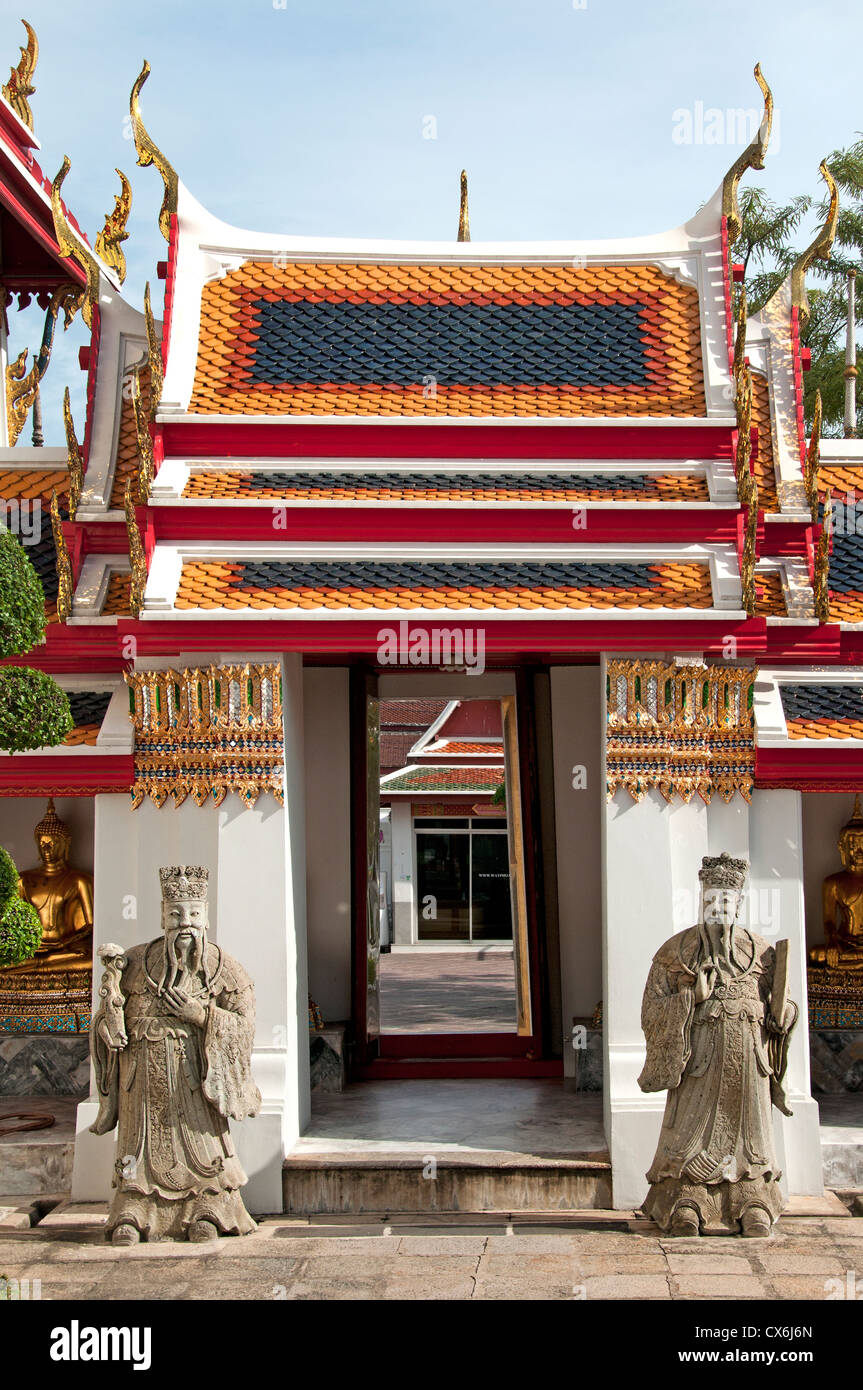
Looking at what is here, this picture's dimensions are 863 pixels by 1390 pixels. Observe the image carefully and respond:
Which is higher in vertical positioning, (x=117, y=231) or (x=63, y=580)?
(x=117, y=231)

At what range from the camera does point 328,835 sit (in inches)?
441

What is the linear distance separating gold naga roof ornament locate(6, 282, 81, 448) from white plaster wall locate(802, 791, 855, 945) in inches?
341

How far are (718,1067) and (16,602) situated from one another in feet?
14.1

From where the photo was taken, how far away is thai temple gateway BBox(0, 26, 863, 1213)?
29.3 ft

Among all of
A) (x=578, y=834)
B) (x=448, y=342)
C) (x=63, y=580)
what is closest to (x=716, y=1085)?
(x=578, y=834)

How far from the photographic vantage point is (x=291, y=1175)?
8656 mm

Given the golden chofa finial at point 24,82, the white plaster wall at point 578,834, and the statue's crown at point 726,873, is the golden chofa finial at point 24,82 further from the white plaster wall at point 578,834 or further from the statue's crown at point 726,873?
the statue's crown at point 726,873

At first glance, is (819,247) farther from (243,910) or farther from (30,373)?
(30,373)

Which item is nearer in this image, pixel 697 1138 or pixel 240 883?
pixel 697 1138

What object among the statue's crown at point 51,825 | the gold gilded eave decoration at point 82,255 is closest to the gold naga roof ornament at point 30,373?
the gold gilded eave decoration at point 82,255

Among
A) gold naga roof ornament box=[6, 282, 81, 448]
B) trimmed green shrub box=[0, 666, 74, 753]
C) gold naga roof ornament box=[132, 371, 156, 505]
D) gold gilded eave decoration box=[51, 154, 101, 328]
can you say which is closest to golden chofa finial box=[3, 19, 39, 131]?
gold naga roof ornament box=[6, 282, 81, 448]
